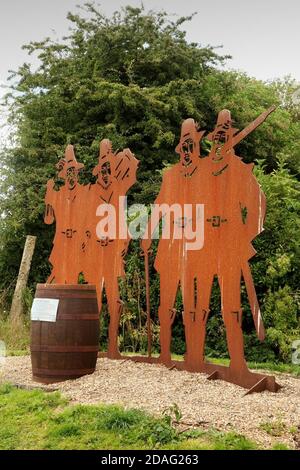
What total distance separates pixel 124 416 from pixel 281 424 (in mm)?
1122

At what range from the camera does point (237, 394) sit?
5.89 meters

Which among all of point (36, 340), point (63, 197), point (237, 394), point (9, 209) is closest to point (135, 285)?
point (63, 197)

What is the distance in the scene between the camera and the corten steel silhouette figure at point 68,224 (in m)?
8.95

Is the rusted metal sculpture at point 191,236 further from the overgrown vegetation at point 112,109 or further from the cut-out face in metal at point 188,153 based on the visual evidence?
the overgrown vegetation at point 112,109

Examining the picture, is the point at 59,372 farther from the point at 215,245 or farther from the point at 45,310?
the point at 215,245

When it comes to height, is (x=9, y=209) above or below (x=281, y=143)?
below

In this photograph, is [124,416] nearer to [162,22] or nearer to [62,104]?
[62,104]

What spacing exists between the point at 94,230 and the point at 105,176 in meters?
0.72

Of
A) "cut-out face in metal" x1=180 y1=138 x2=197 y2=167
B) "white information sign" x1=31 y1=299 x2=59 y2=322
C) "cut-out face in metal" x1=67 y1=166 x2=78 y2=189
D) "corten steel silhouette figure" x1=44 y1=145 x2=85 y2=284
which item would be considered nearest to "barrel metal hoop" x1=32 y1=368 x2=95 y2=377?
"white information sign" x1=31 y1=299 x2=59 y2=322

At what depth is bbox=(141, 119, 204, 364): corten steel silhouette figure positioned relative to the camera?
717cm

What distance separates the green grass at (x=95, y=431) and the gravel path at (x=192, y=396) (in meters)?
0.22

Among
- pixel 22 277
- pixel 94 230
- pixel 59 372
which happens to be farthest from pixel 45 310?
pixel 22 277

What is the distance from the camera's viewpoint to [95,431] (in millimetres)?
4633

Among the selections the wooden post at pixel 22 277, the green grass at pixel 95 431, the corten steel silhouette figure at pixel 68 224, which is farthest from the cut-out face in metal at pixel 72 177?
the green grass at pixel 95 431
